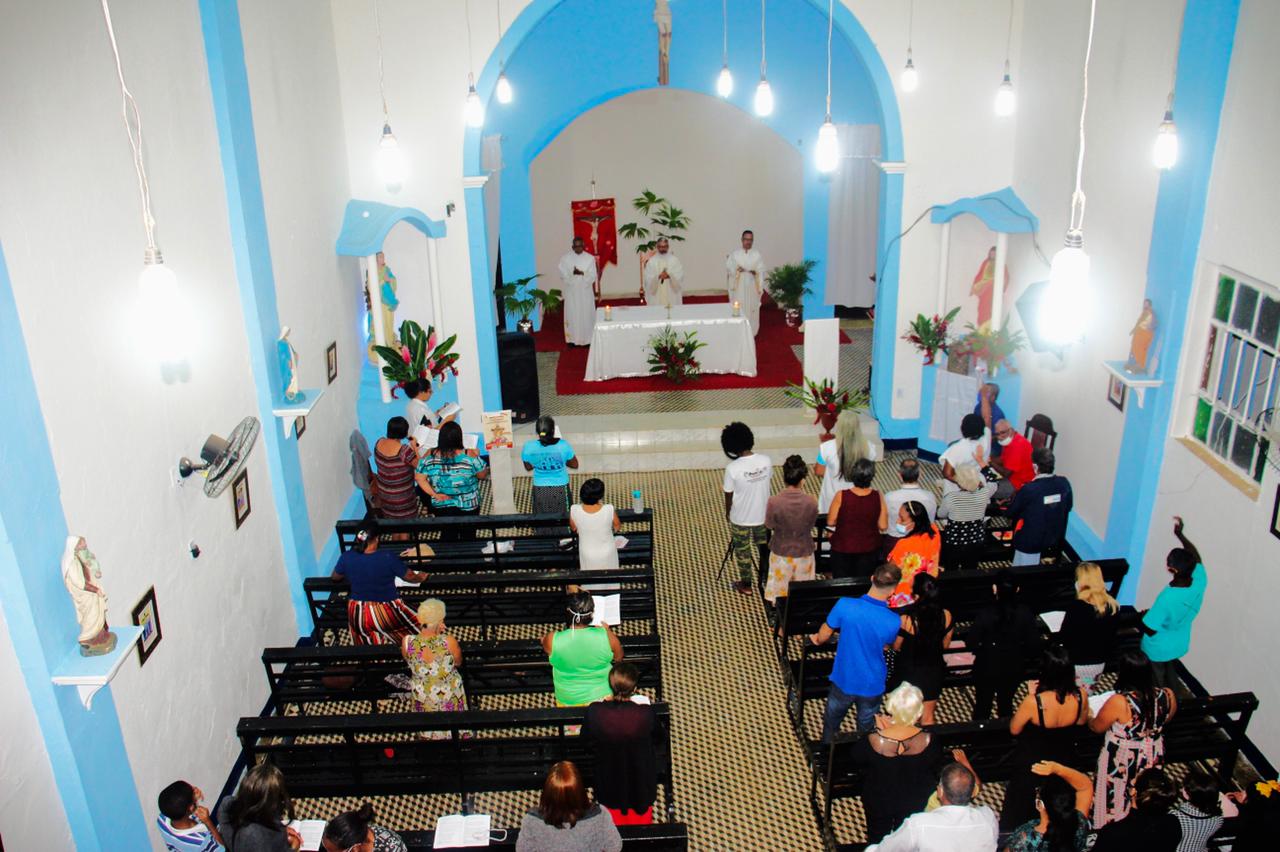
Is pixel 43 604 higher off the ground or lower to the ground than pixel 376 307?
lower

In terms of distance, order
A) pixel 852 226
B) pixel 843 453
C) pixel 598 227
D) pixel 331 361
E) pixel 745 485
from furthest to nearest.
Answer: pixel 598 227, pixel 852 226, pixel 331 361, pixel 843 453, pixel 745 485

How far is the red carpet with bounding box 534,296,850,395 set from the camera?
1242cm

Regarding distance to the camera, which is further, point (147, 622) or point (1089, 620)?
point (1089, 620)

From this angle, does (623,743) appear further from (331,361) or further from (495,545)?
(331,361)

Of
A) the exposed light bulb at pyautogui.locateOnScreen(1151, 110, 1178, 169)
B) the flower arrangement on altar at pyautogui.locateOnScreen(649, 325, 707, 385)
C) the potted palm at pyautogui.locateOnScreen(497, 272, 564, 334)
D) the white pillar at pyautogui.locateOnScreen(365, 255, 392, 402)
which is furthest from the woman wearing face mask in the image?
the potted palm at pyautogui.locateOnScreen(497, 272, 564, 334)

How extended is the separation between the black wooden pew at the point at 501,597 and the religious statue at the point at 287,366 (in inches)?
53.1

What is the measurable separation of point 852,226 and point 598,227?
441 cm

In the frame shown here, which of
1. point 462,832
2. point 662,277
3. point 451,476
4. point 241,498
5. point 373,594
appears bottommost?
point 462,832

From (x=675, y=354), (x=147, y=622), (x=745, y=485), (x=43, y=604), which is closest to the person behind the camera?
(x=43, y=604)

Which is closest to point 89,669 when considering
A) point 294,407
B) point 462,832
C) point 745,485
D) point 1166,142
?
point 462,832

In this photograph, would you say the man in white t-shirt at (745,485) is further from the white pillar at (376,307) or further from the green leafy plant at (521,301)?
the green leafy plant at (521,301)

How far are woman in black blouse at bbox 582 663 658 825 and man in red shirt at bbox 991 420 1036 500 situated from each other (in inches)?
166

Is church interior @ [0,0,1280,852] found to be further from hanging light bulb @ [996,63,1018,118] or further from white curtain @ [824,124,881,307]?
white curtain @ [824,124,881,307]

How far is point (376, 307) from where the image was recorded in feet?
31.4
